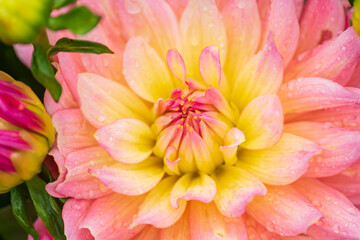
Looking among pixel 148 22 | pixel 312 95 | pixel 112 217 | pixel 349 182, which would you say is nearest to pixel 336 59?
pixel 312 95

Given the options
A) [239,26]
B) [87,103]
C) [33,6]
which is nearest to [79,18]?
[33,6]

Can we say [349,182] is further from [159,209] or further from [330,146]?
[159,209]

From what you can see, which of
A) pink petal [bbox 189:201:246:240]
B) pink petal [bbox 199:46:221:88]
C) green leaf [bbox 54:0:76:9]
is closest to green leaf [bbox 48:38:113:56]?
green leaf [bbox 54:0:76:9]

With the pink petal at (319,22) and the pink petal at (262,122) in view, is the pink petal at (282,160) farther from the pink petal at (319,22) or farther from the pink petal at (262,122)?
the pink petal at (319,22)

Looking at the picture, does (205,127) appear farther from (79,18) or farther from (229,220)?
(79,18)

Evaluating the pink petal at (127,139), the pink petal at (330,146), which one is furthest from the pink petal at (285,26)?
the pink petal at (127,139)

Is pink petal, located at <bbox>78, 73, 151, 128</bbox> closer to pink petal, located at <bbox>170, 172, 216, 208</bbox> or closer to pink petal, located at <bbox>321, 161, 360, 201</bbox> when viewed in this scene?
pink petal, located at <bbox>170, 172, 216, 208</bbox>
